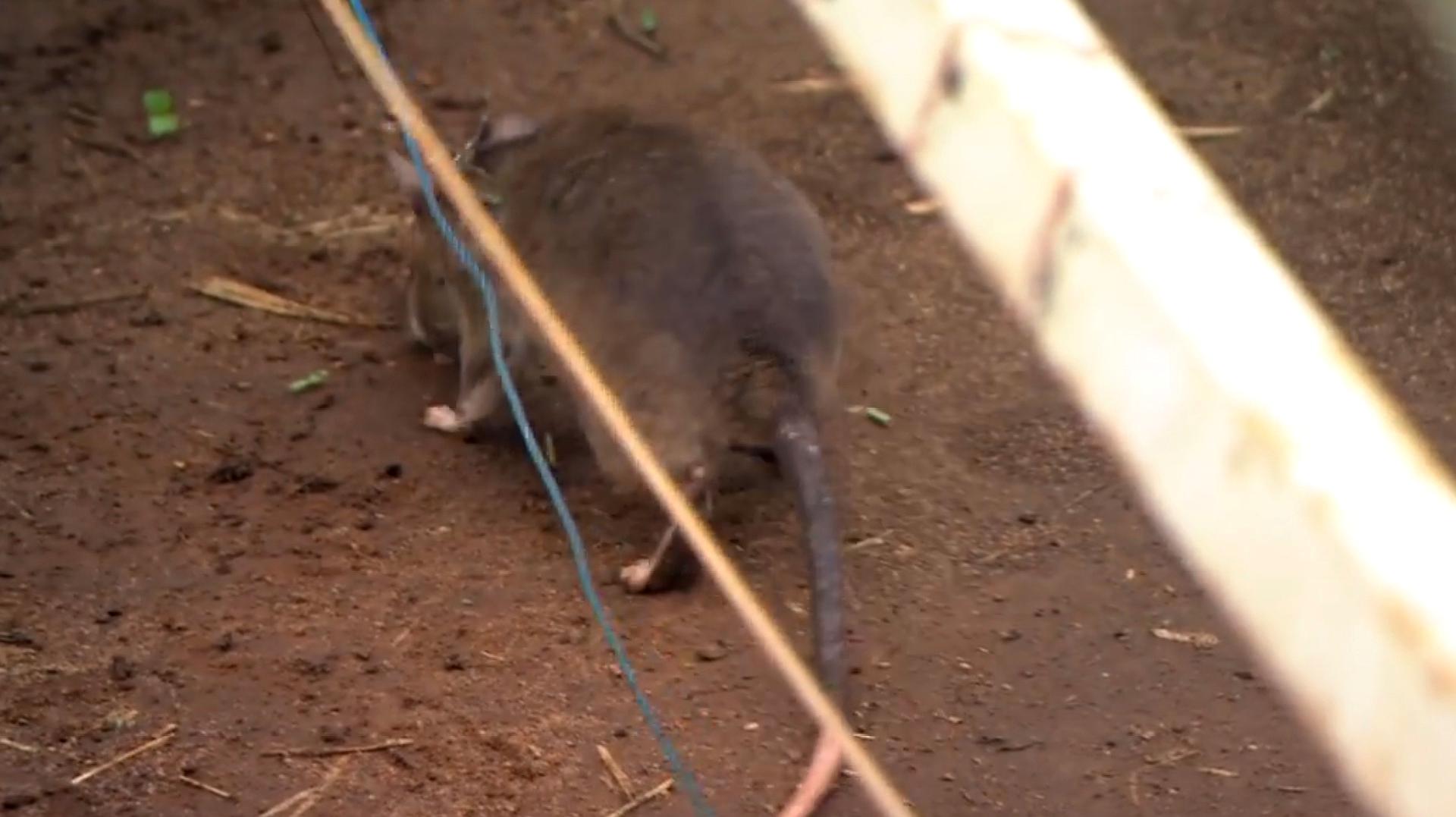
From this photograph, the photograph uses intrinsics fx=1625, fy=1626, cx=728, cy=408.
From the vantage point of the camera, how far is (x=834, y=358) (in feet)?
7.51

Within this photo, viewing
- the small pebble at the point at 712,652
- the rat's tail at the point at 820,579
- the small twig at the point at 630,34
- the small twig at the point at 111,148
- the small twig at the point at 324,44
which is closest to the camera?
the rat's tail at the point at 820,579

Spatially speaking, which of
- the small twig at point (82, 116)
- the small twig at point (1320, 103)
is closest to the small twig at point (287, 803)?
the small twig at point (82, 116)

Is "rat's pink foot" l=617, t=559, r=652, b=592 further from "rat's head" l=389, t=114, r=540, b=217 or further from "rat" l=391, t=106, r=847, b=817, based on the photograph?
"rat's head" l=389, t=114, r=540, b=217

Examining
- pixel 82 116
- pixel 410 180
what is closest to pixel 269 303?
pixel 410 180

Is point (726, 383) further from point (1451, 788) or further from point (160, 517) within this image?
point (1451, 788)

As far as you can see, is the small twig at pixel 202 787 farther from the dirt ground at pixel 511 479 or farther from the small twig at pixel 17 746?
the small twig at pixel 17 746

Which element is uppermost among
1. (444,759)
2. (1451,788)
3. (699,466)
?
(1451,788)

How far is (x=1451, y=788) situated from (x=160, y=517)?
6.99 ft

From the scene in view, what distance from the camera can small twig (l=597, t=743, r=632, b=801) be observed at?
6.59 ft

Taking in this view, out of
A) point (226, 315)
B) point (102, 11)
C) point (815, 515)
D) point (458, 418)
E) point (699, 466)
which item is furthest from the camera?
point (102, 11)

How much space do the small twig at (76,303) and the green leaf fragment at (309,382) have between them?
375 mm

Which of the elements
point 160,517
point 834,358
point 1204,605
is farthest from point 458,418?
point 1204,605

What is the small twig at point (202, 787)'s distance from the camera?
1.99 m

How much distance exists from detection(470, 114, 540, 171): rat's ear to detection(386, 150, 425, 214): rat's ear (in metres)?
0.10
